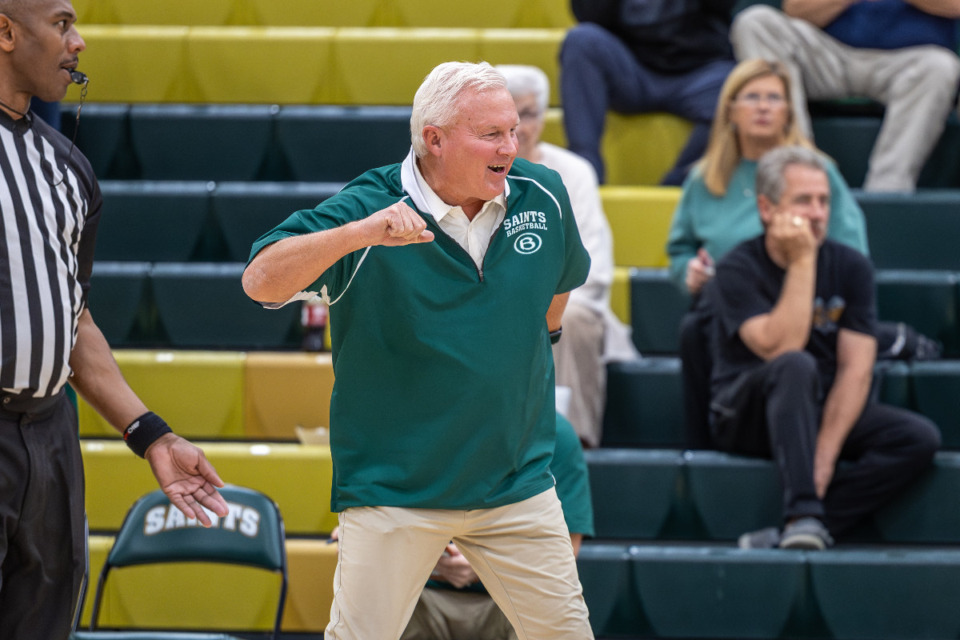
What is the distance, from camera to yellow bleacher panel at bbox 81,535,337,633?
3133 millimetres

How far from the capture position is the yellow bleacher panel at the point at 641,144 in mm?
4414

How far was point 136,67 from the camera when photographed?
14.8ft

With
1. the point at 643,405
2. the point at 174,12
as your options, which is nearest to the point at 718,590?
the point at 643,405

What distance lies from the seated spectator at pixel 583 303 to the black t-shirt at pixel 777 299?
335mm

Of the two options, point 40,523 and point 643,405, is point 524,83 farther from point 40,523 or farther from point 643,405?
point 40,523

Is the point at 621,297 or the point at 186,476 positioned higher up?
the point at 186,476

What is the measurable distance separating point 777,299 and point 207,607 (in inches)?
64.3

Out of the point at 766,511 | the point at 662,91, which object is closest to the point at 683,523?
the point at 766,511

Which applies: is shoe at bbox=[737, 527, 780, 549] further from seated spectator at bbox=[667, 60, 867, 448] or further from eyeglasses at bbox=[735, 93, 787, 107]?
eyeglasses at bbox=[735, 93, 787, 107]

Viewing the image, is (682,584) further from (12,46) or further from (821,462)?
(12,46)

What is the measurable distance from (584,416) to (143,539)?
1220mm

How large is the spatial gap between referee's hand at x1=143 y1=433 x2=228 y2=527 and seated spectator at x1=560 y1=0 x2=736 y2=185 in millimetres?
2341

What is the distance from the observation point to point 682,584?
3.07 metres

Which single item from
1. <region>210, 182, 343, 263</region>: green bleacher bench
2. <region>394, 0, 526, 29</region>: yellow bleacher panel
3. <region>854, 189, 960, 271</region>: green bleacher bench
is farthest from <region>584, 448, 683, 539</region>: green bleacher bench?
<region>394, 0, 526, 29</region>: yellow bleacher panel
